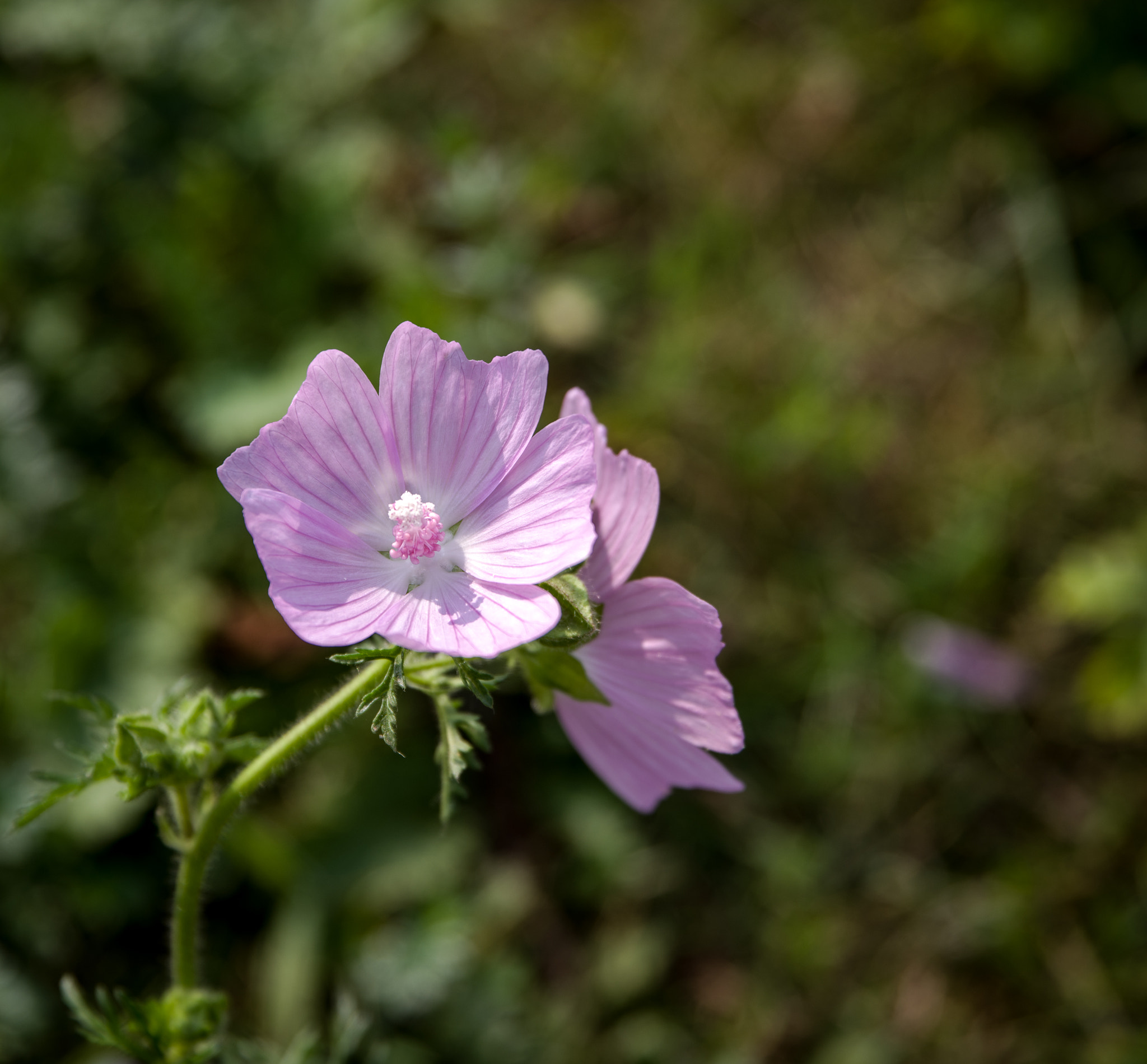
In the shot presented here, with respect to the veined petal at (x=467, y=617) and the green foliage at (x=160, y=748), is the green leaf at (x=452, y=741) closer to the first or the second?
the veined petal at (x=467, y=617)

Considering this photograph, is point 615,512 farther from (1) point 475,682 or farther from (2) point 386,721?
(2) point 386,721

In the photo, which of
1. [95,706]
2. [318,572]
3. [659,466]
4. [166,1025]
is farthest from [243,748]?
[659,466]

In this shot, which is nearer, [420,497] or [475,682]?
[475,682]

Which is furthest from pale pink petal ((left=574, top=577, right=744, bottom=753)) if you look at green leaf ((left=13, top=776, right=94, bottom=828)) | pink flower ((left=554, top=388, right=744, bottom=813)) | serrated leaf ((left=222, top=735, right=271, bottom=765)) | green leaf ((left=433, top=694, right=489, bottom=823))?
green leaf ((left=13, top=776, right=94, bottom=828))

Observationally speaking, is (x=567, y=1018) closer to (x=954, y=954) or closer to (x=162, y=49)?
(x=954, y=954)

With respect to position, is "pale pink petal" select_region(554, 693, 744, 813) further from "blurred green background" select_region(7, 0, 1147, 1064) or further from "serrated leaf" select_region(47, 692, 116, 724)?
"blurred green background" select_region(7, 0, 1147, 1064)

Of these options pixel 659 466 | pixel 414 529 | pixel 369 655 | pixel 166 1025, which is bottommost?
pixel 166 1025
